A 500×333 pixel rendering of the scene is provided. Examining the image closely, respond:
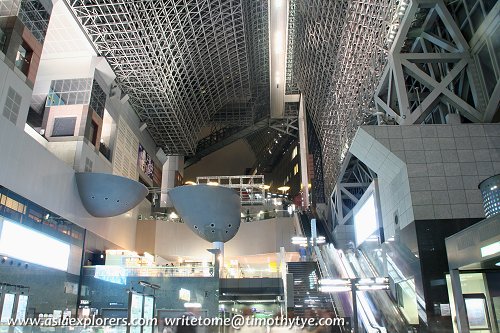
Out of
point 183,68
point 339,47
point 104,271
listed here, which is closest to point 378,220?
point 339,47

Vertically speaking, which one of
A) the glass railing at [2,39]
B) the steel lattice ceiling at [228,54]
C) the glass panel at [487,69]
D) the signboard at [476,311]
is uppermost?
the steel lattice ceiling at [228,54]

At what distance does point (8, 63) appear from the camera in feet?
65.4

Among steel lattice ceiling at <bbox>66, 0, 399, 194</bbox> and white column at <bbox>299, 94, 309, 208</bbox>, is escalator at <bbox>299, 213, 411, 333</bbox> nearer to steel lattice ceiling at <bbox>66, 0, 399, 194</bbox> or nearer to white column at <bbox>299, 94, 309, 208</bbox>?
steel lattice ceiling at <bbox>66, 0, 399, 194</bbox>

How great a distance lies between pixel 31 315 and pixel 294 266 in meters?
13.2

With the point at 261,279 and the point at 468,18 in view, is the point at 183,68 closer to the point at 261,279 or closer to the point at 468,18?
the point at 261,279

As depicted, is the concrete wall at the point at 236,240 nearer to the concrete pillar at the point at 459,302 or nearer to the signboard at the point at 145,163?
the signboard at the point at 145,163

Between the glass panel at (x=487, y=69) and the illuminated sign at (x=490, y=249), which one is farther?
the glass panel at (x=487, y=69)

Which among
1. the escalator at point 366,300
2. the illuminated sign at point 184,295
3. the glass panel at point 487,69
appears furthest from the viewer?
the illuminated sign at point 184,295

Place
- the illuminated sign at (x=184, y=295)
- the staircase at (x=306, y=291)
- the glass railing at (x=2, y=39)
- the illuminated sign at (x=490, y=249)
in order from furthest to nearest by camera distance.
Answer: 1. the illuminated sign at (x=184, y=295)
2. the glass railing at (x=2, y=39)
3. the staircase at (x=306, y=291)
4. the illuminated sign at (x=490, y=249)

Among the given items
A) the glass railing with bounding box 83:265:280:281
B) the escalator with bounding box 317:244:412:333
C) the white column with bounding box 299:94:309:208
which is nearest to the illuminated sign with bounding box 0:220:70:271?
the glass railing with bounding box 83:265:280:281

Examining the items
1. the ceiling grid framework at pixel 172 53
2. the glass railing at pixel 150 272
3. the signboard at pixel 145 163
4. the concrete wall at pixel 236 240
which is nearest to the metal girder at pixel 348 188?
the concrete wall at pixel 236 240

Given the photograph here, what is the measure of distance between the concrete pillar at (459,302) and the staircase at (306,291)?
4.11m

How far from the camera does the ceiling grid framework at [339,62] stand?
2159cm

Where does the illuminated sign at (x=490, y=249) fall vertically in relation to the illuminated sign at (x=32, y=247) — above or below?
below
